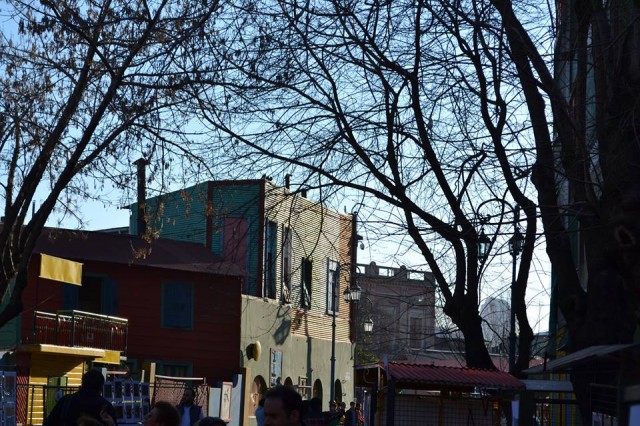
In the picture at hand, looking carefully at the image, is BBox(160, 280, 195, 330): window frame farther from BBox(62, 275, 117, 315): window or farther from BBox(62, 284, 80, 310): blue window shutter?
BBox(62, 284, 80, 310): blue window shutter

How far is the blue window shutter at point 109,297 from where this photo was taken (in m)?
36.8

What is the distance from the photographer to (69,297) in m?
35.9

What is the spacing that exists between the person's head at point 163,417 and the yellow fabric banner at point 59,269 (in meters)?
20.0

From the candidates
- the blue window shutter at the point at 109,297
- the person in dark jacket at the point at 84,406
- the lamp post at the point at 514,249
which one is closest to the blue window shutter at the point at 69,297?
the blue window shutter at the point at 109,297

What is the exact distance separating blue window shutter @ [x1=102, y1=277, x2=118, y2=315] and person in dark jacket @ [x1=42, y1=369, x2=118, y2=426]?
85.1ft

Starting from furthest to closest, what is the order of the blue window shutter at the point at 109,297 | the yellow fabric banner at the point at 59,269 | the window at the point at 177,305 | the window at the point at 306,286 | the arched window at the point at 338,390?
the arched window at the point at 338,390 < the window at the point at 306,286 < the window at the point at 177,305 < the blue window shutter at the point at 109,297 < the yellow fabric banner at the point at 59,269

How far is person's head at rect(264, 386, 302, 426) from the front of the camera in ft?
19.9

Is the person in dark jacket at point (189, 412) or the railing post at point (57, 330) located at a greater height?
the railing post at point (57, 330)

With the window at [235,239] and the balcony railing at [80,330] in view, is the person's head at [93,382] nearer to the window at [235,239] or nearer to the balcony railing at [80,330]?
the window at [235,239]

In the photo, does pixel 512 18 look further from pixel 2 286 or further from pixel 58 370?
pixel 58 370

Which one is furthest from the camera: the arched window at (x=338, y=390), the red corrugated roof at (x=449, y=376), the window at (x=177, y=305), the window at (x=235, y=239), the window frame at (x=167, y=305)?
the arched window at (x=338, y=390)

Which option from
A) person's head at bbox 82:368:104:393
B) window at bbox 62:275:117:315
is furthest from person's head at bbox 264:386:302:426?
window at bbox 62:275:117:315

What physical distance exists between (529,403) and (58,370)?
23741 millimetres

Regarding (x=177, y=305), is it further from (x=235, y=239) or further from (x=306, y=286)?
(x=235, y=239)
